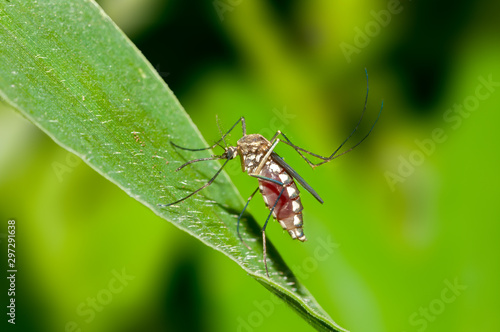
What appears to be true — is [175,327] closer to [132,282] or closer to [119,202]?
[132,282]

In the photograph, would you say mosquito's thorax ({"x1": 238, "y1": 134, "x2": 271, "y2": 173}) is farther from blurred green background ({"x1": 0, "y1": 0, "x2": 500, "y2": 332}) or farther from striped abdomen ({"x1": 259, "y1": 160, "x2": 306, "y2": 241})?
blurred green background ({"x1": 0, "y1": 0, "x2": 500, "y2": 332})

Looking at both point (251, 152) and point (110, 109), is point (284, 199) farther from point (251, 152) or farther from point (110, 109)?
point (110, 109)

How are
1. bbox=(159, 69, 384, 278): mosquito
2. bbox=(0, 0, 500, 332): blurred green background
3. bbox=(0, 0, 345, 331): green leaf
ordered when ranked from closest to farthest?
1. bbox=(0, 0, 345, 331): green leaf
2. bbox=(159, 69, 384, 278): mosquito
3. bbox=(0, 0, 500, 332): blurred green background

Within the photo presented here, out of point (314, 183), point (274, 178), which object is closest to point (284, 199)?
point (274, 178)

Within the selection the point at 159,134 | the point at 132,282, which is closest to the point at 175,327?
the point at 132,282

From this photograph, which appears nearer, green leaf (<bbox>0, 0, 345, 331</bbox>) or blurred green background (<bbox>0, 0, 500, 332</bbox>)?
green leaf (<bbox>0, 0, 345, 331</bbox>)

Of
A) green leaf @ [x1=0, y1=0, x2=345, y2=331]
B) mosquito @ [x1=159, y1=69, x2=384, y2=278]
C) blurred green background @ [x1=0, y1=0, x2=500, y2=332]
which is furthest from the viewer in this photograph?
blurred green background @ [x1=0, y1=0, x2=500, y2=332]

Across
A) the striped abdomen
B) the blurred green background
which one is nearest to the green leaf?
the striped abdomen
